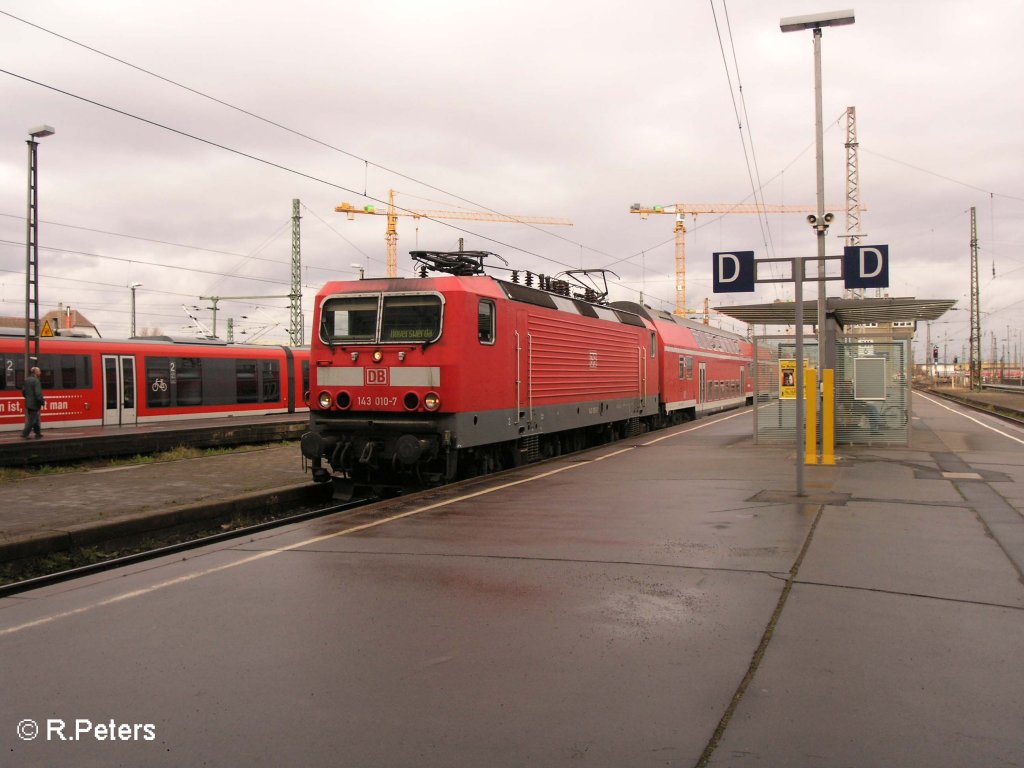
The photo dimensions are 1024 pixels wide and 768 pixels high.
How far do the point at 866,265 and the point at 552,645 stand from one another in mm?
9475

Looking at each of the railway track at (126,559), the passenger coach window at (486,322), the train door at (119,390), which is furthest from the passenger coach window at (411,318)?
the train door at (119,390)

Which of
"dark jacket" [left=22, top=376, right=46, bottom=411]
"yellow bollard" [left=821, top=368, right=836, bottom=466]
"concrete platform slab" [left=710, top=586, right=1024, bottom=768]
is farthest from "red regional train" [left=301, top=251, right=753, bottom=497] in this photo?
"dark jacket" [left=22, top=376, right=46, bottom=411]

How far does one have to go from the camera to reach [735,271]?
12.0 m

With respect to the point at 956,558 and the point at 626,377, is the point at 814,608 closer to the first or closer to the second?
the point at 956,558

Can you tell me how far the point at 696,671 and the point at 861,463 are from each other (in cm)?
1096

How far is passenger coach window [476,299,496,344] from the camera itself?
12141mm

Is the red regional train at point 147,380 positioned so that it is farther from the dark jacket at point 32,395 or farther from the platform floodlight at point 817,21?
the platform floodlight at point 817,21

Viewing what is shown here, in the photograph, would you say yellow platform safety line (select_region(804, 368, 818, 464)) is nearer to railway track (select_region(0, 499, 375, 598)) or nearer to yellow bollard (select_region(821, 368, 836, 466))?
yellow bollard (select_region(821, 368, 836, 466))

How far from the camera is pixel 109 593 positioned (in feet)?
20.6

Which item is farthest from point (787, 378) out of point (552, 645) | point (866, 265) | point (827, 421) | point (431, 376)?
point (552, 645)

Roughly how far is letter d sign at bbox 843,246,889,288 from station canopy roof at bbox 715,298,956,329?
296cm

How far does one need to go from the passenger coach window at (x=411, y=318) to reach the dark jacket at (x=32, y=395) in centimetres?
937

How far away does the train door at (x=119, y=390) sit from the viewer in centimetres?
2155

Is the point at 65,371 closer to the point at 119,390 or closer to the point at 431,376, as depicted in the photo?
the point at 119,390
